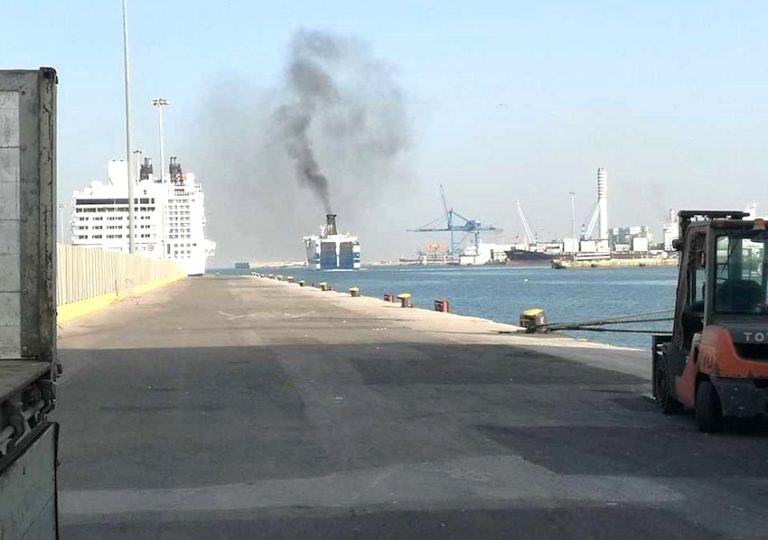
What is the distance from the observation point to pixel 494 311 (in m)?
57.1

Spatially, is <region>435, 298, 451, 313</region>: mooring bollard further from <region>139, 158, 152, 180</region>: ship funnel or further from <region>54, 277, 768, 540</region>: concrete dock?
<region>139, 158, 152, 180</region>: ship funnel

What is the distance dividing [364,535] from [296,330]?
2158 centimetres

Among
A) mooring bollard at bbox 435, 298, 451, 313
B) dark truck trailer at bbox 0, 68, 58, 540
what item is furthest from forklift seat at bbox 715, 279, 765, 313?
mooring bollard at bbox 435, 298, 451, 313

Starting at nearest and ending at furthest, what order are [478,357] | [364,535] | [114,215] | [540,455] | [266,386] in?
[364,535], [540,455], [266,386], [478,357], [114,215]

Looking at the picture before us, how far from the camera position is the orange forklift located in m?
10.2

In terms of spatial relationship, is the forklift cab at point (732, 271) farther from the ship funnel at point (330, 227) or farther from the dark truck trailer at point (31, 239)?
the ship funnel at point (330, 227)

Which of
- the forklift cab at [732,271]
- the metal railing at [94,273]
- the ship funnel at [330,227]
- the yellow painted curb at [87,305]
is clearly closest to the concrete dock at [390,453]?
the forklift cab at [732,271]

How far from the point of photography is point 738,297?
36.0 ft

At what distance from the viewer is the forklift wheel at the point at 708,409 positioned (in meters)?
10.5

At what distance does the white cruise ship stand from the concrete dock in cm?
8539

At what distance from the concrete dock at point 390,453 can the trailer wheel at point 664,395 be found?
0.58 ft

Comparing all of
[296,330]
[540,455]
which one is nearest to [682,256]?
[540,455]

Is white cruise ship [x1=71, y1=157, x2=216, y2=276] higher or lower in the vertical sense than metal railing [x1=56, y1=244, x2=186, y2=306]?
higher

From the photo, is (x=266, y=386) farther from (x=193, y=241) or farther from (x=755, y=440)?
(x=193, y=241)
